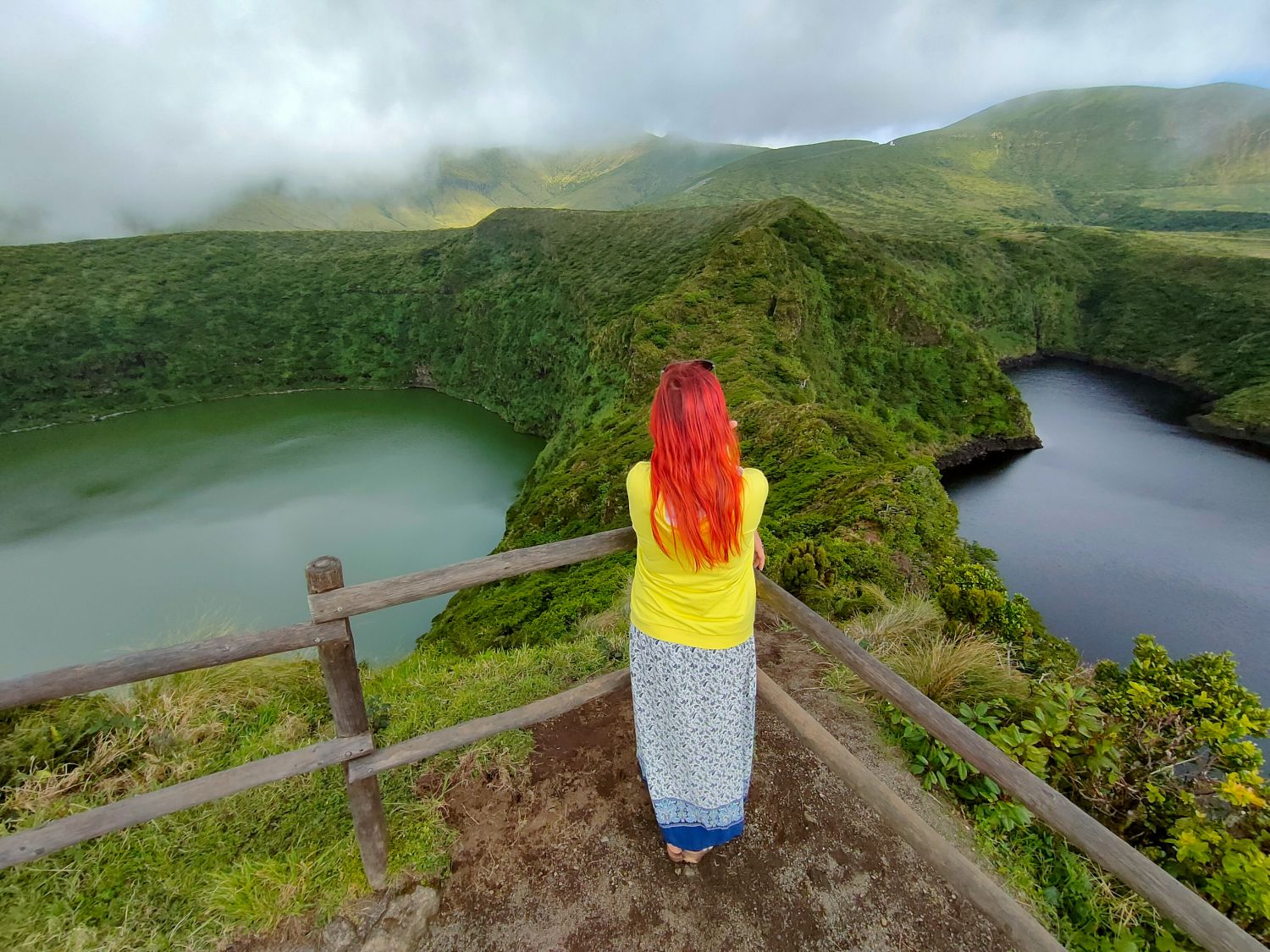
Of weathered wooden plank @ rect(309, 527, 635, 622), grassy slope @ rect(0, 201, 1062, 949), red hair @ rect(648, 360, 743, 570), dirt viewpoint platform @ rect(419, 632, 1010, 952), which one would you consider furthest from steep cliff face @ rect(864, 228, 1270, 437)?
red hair @ rect(648, 360, 743, 570)

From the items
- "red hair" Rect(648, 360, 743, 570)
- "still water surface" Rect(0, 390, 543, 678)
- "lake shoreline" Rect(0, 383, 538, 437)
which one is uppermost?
"red hair" Rect(648, 360, 743, 570)

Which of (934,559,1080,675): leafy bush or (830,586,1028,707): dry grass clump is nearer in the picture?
(830,586,1028,707): dry grass clump

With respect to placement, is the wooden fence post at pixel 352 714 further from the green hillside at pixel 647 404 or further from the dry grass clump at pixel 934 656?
the dry grass clump at pixel 934 656

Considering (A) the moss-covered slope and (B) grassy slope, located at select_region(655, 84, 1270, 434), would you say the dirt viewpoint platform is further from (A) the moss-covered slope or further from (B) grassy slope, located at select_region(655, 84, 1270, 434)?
(B) grassy slope, located at select_region(655, 84, 1270, 434)

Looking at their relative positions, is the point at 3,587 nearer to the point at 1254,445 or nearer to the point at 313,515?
the point at 313,515

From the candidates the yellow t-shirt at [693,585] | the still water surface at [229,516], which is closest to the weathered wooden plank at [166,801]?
the yellow t-shirt at [693,585]

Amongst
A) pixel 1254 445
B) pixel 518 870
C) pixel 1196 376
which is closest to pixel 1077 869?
pixel 518 870

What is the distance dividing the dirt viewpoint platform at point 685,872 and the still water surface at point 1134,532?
18954 millimetres

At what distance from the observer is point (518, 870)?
2975mm

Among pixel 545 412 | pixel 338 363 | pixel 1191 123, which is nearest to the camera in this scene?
pixel 545 412

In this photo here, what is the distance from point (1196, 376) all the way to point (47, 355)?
93.5 metres

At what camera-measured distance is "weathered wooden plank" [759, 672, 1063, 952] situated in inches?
87.4

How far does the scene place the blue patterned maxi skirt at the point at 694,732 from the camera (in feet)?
8.84

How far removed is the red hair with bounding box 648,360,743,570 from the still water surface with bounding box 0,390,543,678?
39.6 ft
